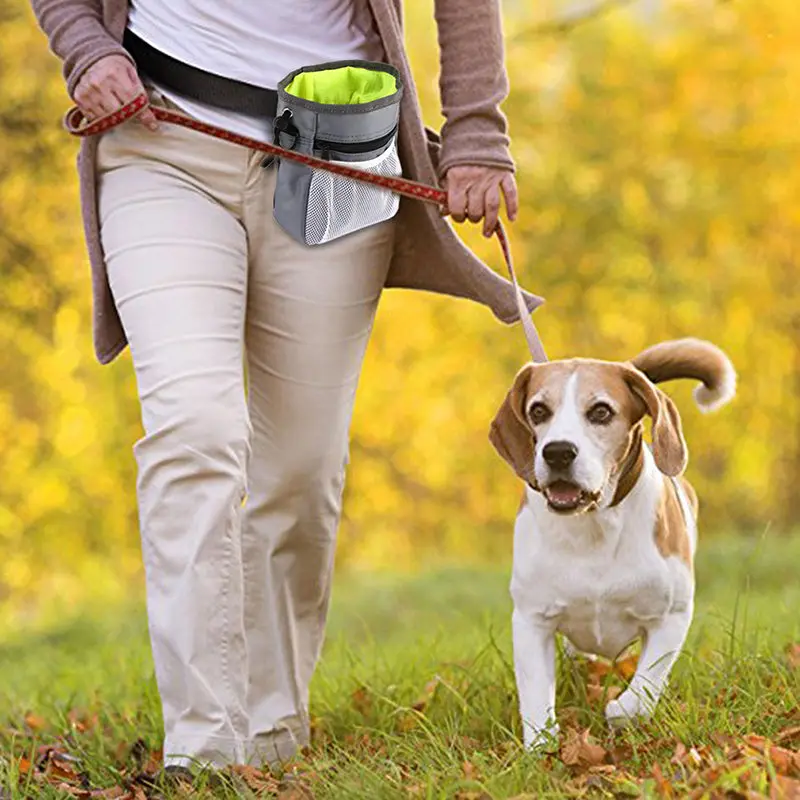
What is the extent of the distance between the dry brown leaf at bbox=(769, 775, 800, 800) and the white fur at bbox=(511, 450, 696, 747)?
0.90 m

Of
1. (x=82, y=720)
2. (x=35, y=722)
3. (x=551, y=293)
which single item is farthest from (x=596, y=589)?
(x=551, y=293)

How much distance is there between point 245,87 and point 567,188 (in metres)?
10.7

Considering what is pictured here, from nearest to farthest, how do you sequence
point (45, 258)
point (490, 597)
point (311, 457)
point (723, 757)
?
point (723, 757) → point (311, 457) → point (490, 597) → point (45, 258)

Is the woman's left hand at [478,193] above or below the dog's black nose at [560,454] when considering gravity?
above

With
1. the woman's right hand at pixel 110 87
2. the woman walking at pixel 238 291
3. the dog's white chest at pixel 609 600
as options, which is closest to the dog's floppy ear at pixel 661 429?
the dog's white chest at pixel 609 600

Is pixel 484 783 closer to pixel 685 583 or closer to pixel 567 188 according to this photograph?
pixel 685 583

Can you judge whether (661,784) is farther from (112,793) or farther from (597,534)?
(112,793)

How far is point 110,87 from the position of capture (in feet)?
11.0

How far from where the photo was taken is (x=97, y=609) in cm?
1093

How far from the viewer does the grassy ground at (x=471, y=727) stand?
280 cm

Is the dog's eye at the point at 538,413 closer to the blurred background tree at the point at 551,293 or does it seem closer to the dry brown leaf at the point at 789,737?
the dry brown leaf at the point at 789,737

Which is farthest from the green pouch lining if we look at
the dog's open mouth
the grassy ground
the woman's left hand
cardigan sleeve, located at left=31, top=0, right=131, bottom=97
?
the grassy ground

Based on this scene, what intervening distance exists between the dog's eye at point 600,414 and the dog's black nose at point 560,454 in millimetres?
108

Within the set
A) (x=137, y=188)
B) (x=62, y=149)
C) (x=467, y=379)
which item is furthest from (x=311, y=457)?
(x=467, y=379)
